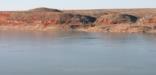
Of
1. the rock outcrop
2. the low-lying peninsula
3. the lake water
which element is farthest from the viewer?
the rock outcrop

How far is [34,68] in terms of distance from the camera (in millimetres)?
16703

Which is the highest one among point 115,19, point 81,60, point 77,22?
point 81,60

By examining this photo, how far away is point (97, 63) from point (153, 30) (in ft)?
65.5

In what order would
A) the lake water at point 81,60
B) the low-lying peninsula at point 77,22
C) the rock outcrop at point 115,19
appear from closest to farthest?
1. the lake water at point 81,60
2. the low-lying peninsula at point 77,22
3. the rock outcrop at point 115,19

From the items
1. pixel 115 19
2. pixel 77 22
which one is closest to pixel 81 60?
pixel 115 19

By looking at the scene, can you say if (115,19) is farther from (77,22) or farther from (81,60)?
(81,60)

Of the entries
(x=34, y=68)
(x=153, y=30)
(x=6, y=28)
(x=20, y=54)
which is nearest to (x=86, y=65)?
(x=34, y=68)

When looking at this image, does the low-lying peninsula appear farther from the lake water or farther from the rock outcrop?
the lake water

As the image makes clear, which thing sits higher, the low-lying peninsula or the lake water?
the lake water

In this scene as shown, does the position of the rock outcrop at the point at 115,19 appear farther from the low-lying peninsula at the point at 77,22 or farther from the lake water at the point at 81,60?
the lake water at the point at 81,60

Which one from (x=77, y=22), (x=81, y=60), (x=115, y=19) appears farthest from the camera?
(x=77, y=22)

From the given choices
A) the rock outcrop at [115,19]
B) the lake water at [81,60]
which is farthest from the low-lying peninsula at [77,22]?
the lake water at [81,60]

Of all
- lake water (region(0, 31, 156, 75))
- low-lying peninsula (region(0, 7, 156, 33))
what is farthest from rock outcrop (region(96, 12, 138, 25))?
lake water (region(0, 31, 156, 75))

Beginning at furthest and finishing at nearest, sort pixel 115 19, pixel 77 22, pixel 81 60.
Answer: pixel 77 22 < pixel 115 19 < pixel 81 60
